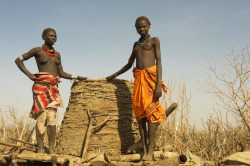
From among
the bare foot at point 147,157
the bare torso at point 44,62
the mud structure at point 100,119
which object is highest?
the bare torso at point 44,62

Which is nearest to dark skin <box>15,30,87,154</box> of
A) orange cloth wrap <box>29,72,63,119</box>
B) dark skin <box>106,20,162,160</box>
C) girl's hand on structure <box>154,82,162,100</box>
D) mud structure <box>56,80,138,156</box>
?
orange cloth wrap <box>29,72,63,119</box>

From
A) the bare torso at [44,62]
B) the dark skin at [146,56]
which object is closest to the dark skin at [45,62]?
the bare torso at [44,62]

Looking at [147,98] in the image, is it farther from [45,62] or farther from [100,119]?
[45,62]

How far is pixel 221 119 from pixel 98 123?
3839 millimetres

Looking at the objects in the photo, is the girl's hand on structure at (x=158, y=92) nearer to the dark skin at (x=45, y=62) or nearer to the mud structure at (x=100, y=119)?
the mud structure at (x=100, y=119)

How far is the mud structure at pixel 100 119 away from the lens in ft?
14.5

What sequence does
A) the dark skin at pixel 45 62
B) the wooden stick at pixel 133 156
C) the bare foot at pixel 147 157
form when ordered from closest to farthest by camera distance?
the bare foot at pixel 147 157
the wooden stick at pixel 133 156
the dark skin at pixel 45 62

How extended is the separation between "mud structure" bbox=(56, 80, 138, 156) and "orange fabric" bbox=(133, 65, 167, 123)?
1.91 ft

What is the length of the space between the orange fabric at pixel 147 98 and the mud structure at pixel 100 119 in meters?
0.58

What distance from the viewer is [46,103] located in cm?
426

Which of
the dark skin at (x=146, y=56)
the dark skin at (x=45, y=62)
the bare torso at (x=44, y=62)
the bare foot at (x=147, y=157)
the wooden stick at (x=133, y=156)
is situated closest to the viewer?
the bare foot at (x=147, y=157)

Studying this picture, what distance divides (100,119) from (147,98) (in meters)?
0.98

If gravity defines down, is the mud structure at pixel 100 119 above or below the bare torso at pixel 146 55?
below

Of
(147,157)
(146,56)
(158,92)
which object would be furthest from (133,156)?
(146,56)
